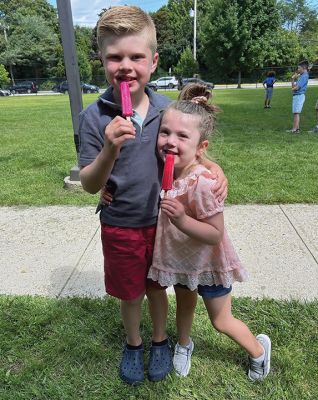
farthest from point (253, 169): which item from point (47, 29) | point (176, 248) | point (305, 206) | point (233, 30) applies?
point (47, 29)

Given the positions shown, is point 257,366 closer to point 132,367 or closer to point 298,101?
point 132,367

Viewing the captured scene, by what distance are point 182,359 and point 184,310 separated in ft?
1.02

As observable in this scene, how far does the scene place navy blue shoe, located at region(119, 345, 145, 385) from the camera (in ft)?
7.32

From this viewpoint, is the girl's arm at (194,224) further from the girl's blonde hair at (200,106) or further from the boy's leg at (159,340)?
the boy's leg at (159,340)

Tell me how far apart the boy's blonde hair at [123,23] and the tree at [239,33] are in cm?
3946

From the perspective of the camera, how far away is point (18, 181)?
232 inches

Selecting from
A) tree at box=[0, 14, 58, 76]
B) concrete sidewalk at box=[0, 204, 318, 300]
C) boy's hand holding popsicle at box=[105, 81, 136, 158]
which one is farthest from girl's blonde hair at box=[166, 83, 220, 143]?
tree at box=[0, 14, 58, 76]

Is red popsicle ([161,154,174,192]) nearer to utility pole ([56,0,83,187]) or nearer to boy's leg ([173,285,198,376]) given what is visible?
boy's leg ([173,285,198,376])

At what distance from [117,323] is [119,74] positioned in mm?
1669

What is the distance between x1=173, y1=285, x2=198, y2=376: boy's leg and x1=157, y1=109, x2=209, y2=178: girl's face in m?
0.74

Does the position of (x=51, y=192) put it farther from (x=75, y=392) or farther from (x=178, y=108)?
(x=178, y=108)

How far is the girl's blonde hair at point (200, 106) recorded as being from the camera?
1.82 metres

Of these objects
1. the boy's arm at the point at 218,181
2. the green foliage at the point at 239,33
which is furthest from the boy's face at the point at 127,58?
the green foliage at the point at 239,33

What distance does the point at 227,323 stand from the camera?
81.2 inches
